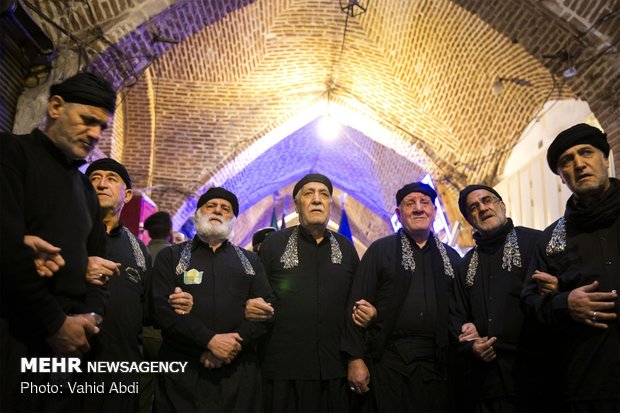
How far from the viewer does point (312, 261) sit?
3.67m

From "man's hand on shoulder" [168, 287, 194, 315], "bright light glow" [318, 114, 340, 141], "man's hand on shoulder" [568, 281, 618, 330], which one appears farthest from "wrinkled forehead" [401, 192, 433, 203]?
"bright light glow" [318, 114, 340, 141]

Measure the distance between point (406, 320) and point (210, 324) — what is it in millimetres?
1210

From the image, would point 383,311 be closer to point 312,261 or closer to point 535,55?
point 312,261

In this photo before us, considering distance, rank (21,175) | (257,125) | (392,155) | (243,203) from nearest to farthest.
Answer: (21,175) → (257,125) → (392,155) → (243,203)

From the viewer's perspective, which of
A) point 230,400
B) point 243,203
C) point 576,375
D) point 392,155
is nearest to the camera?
point 576,375

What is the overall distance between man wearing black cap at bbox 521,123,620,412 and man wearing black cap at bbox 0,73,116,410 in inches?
85.9

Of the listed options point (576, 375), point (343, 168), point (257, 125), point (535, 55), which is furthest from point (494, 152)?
point (576, 375)

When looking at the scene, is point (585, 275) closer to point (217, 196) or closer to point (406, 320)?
point (406, 320)

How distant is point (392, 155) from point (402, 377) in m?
10.4

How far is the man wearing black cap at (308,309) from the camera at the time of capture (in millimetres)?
3342

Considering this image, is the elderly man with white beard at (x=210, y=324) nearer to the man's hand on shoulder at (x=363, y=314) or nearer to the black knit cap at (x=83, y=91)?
the man's hand on shoulder at (x=363, y=314)

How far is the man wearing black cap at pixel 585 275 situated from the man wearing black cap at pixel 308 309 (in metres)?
1.20

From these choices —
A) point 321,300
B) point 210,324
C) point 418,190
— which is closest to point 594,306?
point 418,190

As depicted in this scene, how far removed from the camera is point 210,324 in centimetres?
332
